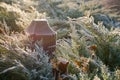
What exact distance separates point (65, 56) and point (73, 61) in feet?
0.25

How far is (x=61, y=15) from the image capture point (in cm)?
463

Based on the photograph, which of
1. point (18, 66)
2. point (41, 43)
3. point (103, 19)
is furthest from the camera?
point (103, 19)

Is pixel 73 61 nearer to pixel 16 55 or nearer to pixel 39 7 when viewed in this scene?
pixel 16 55

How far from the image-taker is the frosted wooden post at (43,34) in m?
2.44

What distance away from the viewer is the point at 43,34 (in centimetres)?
244

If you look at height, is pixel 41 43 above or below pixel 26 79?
above

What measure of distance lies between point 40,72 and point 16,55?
0.77 ft

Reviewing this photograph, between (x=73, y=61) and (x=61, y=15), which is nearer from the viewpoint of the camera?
(x=73, y=61)

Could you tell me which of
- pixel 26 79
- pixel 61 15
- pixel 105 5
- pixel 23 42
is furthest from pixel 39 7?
pixel 26 79

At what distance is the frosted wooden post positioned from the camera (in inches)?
95.9

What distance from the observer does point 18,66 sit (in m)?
2.06

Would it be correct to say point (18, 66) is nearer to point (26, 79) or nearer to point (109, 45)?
point (26, 79)

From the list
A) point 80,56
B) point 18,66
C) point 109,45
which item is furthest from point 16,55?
point 109,45

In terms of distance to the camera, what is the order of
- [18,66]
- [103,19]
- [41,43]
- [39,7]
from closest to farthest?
[18,66], [41,43], [103,19], [39,7]
